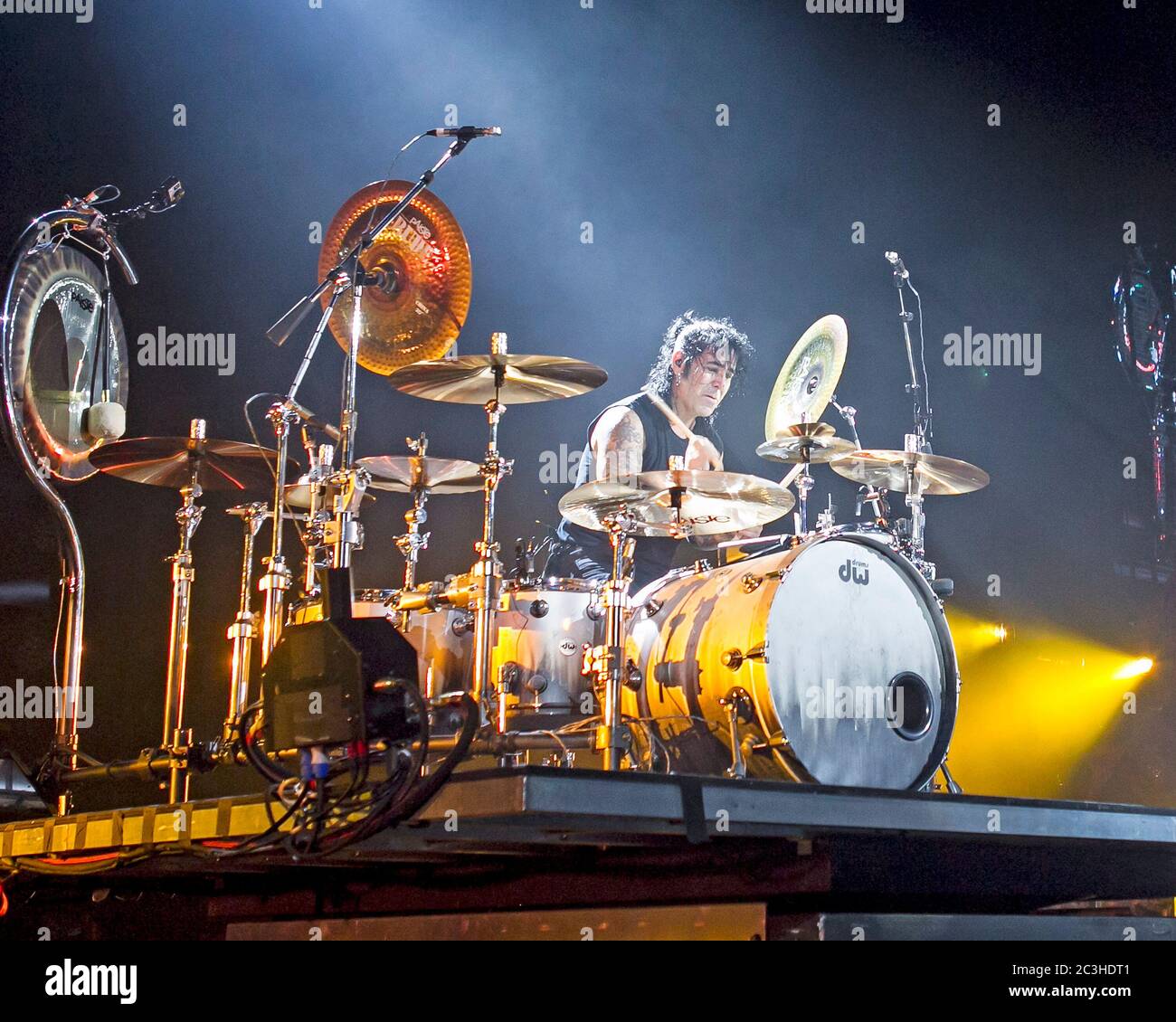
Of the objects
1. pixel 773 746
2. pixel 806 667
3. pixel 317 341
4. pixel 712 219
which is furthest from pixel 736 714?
pixel 712 219

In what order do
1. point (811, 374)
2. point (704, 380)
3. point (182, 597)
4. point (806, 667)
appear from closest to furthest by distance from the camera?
1. point (806, 667)
2. point (182, 597)
3. point (811, 374)
4. point (704, 380)

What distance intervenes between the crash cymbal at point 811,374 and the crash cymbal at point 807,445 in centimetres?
25

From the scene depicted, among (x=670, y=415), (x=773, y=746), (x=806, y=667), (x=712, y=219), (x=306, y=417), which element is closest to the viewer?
(x=773, y=746)

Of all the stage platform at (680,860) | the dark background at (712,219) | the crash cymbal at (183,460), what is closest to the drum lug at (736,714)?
the stage platform at (680,860)

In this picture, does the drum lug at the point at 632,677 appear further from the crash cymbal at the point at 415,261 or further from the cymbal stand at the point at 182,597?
the cymbal stand at the point at 182,597

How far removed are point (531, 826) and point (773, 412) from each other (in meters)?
3.01

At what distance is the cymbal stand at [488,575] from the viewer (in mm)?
3721

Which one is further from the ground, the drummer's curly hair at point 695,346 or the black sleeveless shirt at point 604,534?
the drummer's curly hair at point 695,346

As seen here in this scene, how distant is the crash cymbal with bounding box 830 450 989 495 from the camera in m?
4.67

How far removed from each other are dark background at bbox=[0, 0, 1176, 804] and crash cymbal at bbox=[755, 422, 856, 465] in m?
1.66

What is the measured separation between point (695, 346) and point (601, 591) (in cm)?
137

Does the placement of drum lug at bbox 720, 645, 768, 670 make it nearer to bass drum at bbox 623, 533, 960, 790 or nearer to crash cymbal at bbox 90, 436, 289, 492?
bass drum at bbox 623, 533, 960, 790

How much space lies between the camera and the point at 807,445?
4.41 m

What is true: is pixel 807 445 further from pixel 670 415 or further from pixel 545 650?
pixel 545 650
